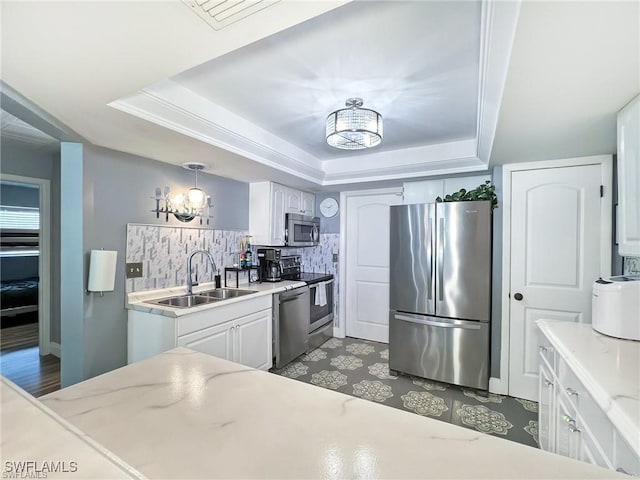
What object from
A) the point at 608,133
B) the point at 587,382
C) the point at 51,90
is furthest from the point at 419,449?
the point at 608,133

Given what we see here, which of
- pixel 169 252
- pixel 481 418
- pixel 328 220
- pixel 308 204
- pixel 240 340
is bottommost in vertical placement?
pixel 481 418

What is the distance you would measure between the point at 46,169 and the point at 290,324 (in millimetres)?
3165

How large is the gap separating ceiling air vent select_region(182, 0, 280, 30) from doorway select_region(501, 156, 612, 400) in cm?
260

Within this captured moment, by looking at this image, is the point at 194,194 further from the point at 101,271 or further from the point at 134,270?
the point at 101,271

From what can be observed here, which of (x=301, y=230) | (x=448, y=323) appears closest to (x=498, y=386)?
(x=448, y=323)

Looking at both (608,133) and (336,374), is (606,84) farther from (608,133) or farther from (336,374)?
(336,374)

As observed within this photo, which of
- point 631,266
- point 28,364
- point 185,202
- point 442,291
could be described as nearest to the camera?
point 631,266

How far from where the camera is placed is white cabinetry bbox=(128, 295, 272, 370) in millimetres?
2250

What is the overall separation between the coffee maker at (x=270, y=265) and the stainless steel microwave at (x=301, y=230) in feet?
0.91

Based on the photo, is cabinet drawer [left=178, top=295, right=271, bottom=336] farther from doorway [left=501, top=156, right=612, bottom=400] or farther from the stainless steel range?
doorway [left=501, top=156, right=612, bottom=400]

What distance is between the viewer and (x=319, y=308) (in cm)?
391

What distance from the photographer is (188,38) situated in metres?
1.13

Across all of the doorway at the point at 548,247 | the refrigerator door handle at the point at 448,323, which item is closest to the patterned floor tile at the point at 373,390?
the refrigerator door handle at the point at 448,323

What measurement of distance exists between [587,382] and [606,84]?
1.25 metres
